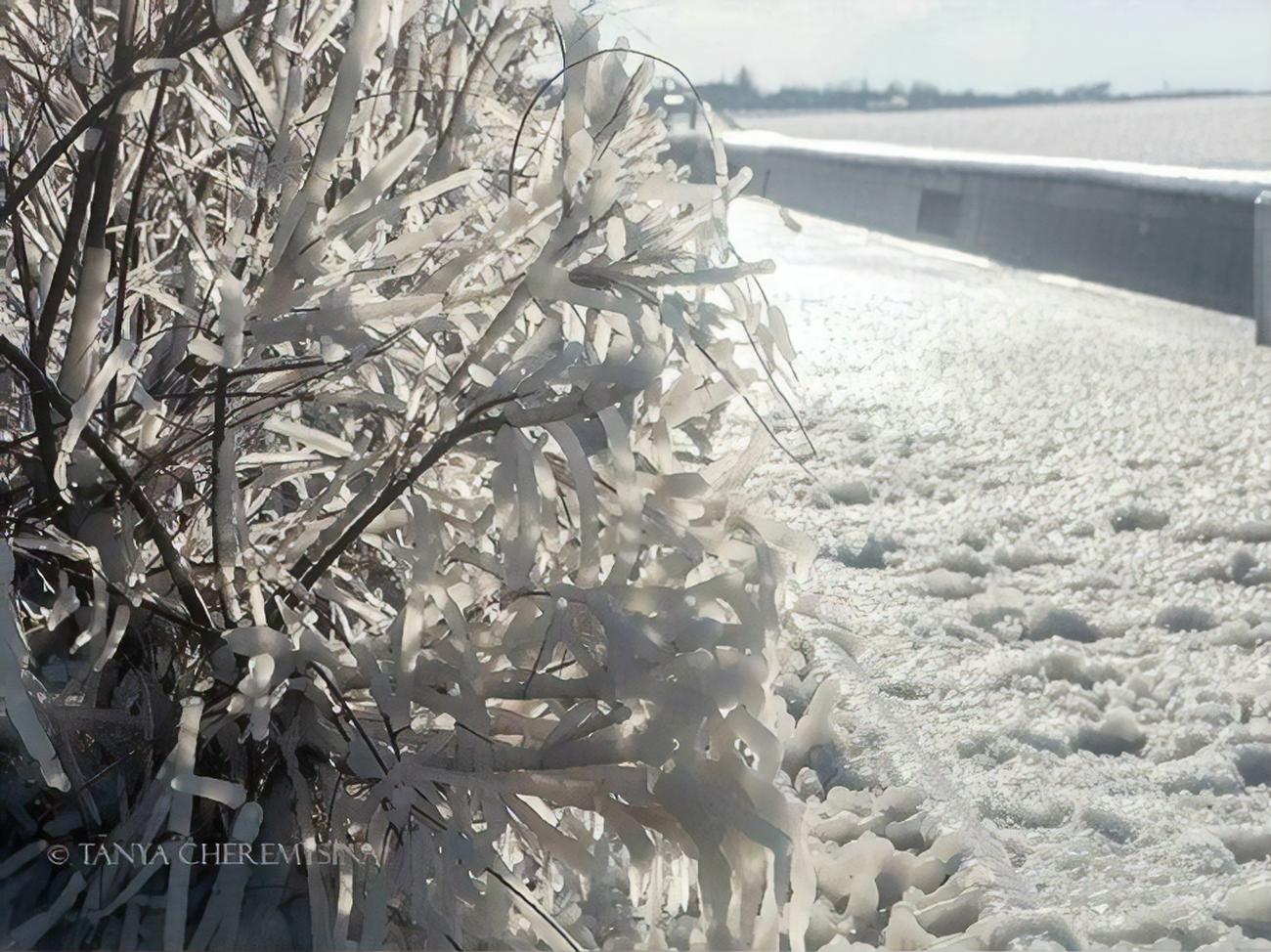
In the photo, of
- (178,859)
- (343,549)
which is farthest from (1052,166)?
(178,859)

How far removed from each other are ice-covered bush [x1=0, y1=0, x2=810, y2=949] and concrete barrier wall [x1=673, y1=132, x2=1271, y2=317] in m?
1.87

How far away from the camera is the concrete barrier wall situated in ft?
18.0

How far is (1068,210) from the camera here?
22.7 feet

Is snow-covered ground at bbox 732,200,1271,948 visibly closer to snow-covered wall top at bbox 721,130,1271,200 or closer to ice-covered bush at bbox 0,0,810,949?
ice-covered bush at bbox 0,0,810,949

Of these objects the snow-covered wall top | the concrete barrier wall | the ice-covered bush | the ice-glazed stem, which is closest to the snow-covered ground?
the ice-covered bush

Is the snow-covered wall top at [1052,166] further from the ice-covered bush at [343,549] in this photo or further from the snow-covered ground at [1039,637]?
the ice-covered bush at [343,549]

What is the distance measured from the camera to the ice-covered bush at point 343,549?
885mm

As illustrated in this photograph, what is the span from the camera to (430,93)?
4.76 ft

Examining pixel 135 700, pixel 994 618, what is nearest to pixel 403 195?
pixel 135 700

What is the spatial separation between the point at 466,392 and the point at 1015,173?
703 cm

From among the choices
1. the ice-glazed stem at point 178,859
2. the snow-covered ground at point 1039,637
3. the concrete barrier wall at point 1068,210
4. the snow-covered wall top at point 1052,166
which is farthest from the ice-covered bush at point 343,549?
the snow-covered wall top at point 1052,166

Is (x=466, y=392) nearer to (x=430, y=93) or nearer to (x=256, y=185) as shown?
(x=256, y=185)

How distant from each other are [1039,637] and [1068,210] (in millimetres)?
5392

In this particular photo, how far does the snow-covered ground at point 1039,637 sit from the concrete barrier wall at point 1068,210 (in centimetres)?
83
